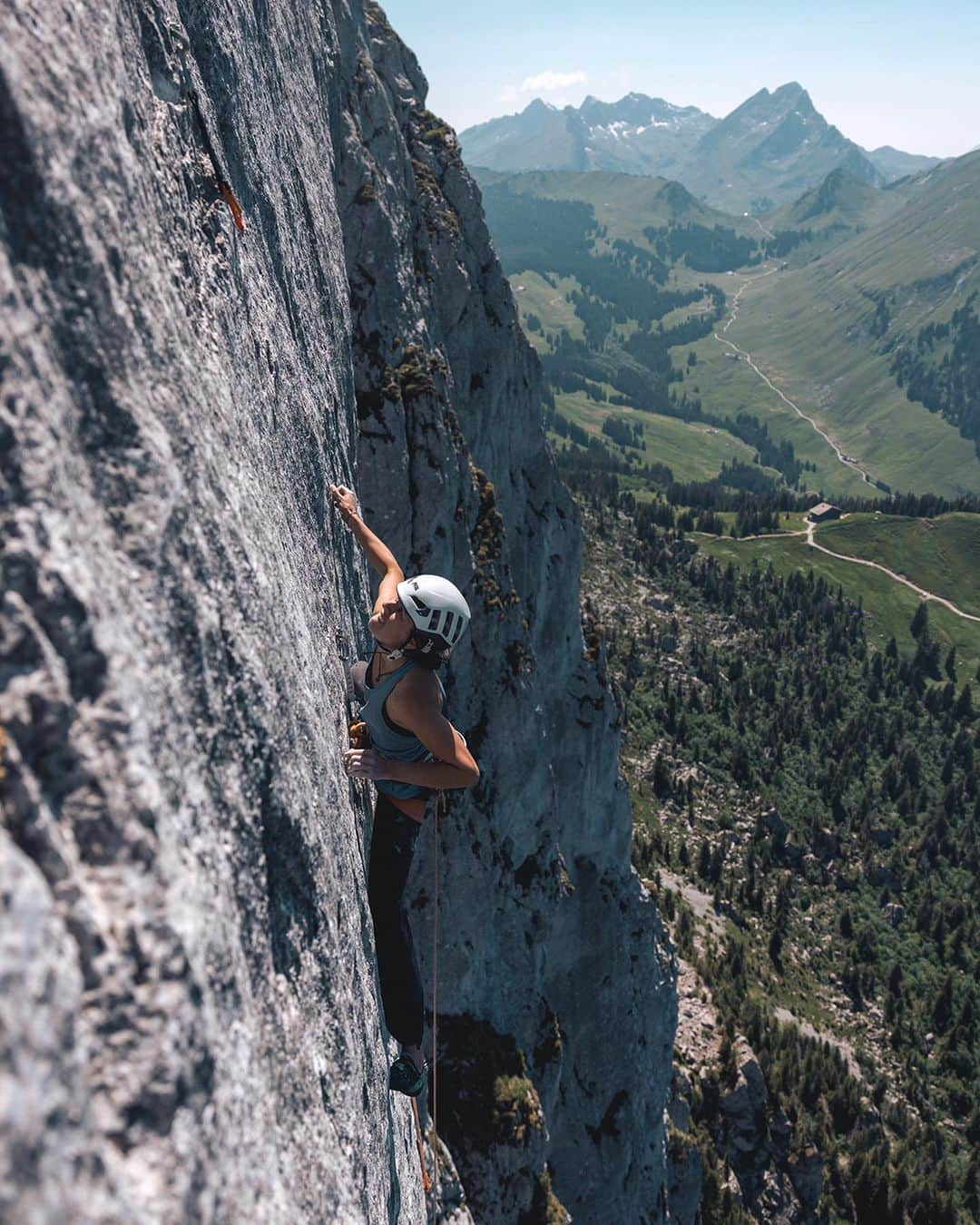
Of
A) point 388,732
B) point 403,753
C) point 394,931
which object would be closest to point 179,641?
point 388,732

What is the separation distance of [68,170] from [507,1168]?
3230cm

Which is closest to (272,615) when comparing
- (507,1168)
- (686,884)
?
(507,1168)

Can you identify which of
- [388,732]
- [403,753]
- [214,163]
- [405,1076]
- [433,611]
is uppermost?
[214,163]

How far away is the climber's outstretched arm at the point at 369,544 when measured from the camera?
13.7 meters

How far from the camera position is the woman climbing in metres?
10.8

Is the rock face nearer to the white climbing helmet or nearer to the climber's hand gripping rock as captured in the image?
the climber's hand gripping rock

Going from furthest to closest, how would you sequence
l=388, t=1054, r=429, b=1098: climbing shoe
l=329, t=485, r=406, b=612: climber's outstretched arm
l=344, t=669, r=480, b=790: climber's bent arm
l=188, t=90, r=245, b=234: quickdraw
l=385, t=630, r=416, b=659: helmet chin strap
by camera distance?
l=329, t=485, r=406, b=612: climber's outstretched arm, l=388, t=1054, r=429, b=1098: climbing shoe, l=385, t=630, r=416, b=659: helmet chin strap, l=344, t=669, r=480, b=790: climber's bent arm, l=188, t=90, r=245, b=234: quickdraw

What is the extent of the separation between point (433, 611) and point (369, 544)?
4.57m

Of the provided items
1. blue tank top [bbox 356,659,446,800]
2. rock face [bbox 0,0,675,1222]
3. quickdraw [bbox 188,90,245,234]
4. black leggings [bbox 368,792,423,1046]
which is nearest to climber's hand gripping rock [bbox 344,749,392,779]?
blue tank top [bbox 356,659,446,800]

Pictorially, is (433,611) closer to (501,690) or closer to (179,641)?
(179,641)

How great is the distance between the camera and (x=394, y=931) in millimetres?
13594

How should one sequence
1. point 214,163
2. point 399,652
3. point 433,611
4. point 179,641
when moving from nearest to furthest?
point 179,641 < point 214,163 < point 433,611 < point 399,652

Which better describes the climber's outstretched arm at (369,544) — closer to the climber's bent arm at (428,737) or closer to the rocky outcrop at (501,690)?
the climber's bent arm at (428,737)

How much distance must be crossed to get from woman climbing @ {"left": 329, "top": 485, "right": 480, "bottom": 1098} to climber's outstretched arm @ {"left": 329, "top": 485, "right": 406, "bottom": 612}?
0.07m
